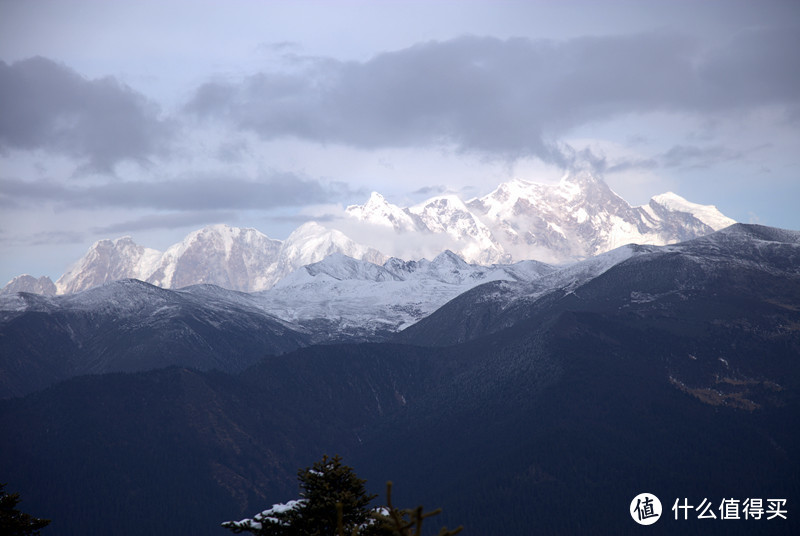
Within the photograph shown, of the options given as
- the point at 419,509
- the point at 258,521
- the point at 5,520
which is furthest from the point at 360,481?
the point at 419,509

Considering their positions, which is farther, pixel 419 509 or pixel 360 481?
pixel 360 481

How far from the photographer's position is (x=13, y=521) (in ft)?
204

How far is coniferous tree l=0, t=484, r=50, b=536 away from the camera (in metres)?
61.6

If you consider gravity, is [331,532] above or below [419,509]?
below

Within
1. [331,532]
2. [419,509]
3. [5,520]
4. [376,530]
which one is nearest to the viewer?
[419,509]

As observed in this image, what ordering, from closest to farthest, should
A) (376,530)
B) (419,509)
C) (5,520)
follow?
1. (419,509)
2. (376,530)
3. (5,520)

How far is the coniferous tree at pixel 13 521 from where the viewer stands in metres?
61.6

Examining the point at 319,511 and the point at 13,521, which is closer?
the point at 319,511

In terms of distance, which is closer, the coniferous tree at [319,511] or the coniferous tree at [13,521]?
the coniferous tree at [319,511]

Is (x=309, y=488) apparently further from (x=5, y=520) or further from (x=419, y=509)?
(x=419, y=509)

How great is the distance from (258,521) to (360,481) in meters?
7.27

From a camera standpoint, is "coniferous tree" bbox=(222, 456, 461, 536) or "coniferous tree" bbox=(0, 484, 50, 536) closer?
"coniferous tree" bbox=(222, 456, 461, 536)

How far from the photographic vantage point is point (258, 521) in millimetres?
58344

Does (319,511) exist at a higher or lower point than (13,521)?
lower
